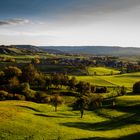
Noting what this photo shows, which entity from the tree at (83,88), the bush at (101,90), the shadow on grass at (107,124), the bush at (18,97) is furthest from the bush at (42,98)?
the shadow on grass at (107,124)

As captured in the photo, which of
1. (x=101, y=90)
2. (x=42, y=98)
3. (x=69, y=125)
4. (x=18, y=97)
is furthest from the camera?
(x=101, y=90)

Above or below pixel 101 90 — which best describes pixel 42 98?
above

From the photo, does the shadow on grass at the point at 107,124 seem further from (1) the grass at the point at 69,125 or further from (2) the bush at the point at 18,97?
(2) the bush at the point at 18,97

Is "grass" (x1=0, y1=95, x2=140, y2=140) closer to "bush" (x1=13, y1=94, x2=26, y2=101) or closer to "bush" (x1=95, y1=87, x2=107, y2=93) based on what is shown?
"bush" (x1=13, y1=94, x2=26, y2=101)

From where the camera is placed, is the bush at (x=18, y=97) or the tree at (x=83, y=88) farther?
the tree at (x=83, y=88)

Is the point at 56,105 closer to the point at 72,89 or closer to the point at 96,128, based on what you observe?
the point at 96,128

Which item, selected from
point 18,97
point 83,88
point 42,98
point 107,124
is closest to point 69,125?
point 107,124

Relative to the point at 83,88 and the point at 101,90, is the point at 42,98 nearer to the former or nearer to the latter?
the point at 83,88

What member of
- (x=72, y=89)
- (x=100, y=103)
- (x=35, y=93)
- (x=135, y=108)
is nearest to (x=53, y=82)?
(x=72, y=89)

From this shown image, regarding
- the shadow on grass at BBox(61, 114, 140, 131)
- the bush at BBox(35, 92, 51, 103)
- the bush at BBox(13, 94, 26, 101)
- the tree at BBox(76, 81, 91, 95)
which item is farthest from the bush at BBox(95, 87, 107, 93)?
the shadow on grass at BBox(61, 114, 140, 131)
